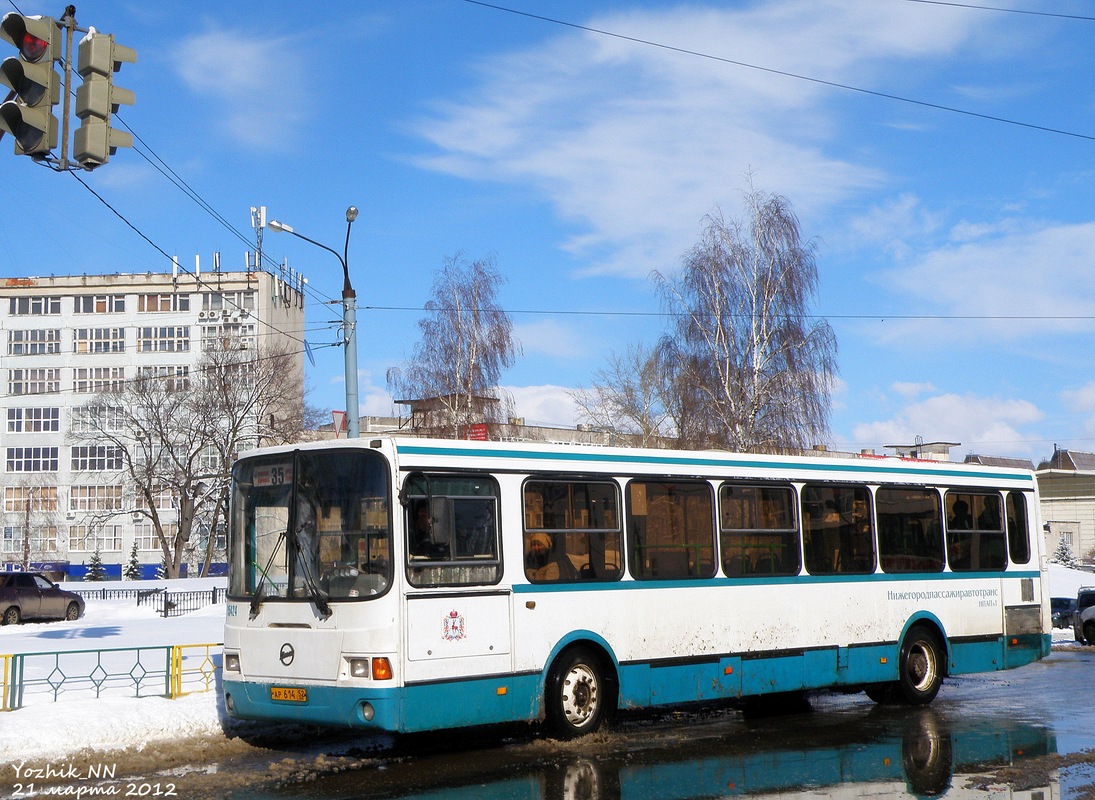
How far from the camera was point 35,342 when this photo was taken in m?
90.8

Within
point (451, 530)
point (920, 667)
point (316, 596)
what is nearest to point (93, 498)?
point (920, 667)

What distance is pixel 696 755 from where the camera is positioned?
37.1 feet

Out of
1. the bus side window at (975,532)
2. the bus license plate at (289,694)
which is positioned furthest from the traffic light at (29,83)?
the bus side window at (975,532)

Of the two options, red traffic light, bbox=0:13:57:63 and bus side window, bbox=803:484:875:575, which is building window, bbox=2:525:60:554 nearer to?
bus side window, bbox=803:484:875:575

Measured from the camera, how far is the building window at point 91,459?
87.6m

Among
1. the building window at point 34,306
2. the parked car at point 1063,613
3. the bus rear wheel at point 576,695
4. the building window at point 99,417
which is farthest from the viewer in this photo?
the building window at point 34,306

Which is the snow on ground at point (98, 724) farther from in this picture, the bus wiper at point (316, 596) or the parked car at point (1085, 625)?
the parked car at point (1085, 625)

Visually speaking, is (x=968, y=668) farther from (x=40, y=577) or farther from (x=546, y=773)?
(x=40, y=577)

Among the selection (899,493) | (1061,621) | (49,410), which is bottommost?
(1061,621)

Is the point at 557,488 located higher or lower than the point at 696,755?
higher

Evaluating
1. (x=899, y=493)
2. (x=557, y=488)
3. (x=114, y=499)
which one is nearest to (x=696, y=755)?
(x=557, y=488)

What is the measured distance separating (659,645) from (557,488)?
2016 millimetres

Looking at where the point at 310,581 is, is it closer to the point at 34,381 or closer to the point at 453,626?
the point at 453,626

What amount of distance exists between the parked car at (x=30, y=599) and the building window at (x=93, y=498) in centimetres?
5434
